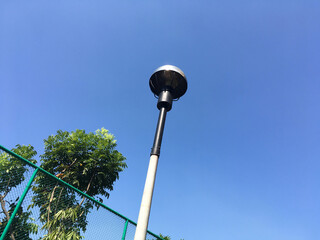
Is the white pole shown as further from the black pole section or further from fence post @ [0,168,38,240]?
fence post @ [0,168,38,240]

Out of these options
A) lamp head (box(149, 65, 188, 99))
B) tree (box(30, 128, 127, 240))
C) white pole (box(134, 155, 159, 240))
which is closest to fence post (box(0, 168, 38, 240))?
white pole (box(134, 155, 159, 240))

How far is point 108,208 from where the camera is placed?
4941 mm

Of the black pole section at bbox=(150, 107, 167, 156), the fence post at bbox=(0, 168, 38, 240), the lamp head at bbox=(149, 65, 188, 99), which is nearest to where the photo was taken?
the fence post at bbox=(0, 168, 38, 240)

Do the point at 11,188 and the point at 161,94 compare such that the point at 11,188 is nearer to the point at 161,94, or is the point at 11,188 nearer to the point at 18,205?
the point at 18,205

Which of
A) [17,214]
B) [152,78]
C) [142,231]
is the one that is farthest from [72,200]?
[152,78]

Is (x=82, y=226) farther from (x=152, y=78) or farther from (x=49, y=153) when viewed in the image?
(x=49, y=153)

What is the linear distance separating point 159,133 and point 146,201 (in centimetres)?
149

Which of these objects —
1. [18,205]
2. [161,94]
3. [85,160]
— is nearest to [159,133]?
[161,94]

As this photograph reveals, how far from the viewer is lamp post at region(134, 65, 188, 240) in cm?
423

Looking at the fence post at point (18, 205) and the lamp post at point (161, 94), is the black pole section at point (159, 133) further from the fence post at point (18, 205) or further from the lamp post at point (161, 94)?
the fence post at point (18, 205)

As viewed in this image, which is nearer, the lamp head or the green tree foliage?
the green tree foliage

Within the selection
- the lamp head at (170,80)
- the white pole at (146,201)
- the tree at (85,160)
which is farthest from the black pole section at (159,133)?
the tree at (85,160)

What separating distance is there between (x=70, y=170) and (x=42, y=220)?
6.11m

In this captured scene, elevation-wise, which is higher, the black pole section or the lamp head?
the lamp head
